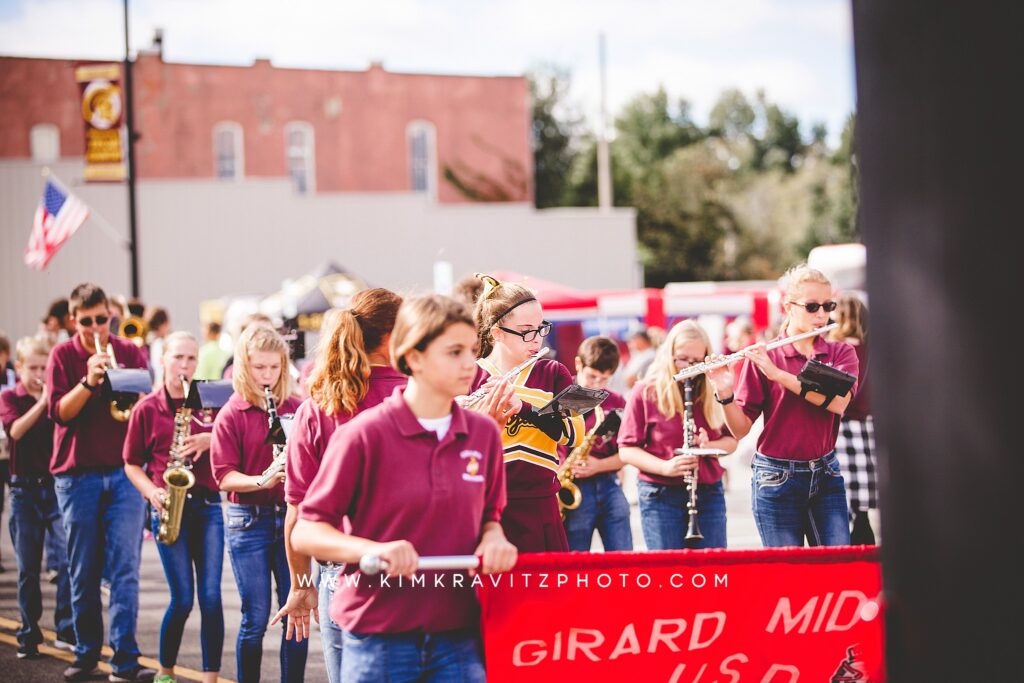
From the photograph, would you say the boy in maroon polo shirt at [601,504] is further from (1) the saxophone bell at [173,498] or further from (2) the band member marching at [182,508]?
(1) the saxophone bell at [173,498]

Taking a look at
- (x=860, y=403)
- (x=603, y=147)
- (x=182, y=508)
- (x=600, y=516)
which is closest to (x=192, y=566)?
(x=182, y=508)

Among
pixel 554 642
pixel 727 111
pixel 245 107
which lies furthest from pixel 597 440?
pixel 727 111

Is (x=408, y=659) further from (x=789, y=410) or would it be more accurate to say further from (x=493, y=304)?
(x=789, y=410)

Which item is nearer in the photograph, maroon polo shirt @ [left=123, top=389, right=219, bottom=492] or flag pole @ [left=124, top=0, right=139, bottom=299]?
maroon polo shirt @ [left=123, top=389, right=219, bottom=492]

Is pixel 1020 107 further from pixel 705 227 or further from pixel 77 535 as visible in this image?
pixel 705 227

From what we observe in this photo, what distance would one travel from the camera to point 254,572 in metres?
5.79

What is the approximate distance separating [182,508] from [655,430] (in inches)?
106

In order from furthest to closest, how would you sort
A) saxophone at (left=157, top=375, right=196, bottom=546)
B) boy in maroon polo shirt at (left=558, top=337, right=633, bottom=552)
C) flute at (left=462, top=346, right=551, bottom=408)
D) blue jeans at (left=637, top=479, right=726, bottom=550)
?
boy in maroon polo shirt at (left=558, top=337, right=633, bottom=552), blue jeans at (left=637, top=479, right=726, bottom=550), saxophone at (left=157, top=375, right=196, bottom=546), flute at (left=462, top=346, right=551, bottom=408)

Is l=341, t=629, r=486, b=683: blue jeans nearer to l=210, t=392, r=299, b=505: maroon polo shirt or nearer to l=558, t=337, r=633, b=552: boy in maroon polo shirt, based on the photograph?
l=210, t=392, r=299, b=505: maroon polo shirt

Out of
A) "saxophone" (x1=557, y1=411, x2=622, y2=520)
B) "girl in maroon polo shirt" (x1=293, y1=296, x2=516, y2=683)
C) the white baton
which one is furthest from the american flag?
the white baton

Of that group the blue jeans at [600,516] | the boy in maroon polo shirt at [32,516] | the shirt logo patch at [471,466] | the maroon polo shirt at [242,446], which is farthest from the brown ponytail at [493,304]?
the boy in maroon polo shirt at [32,516]

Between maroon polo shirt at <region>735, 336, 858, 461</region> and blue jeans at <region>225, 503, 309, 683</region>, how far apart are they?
250 cm

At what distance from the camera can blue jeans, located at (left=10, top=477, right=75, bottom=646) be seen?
24.7 feet

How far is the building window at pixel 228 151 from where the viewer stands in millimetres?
43688
